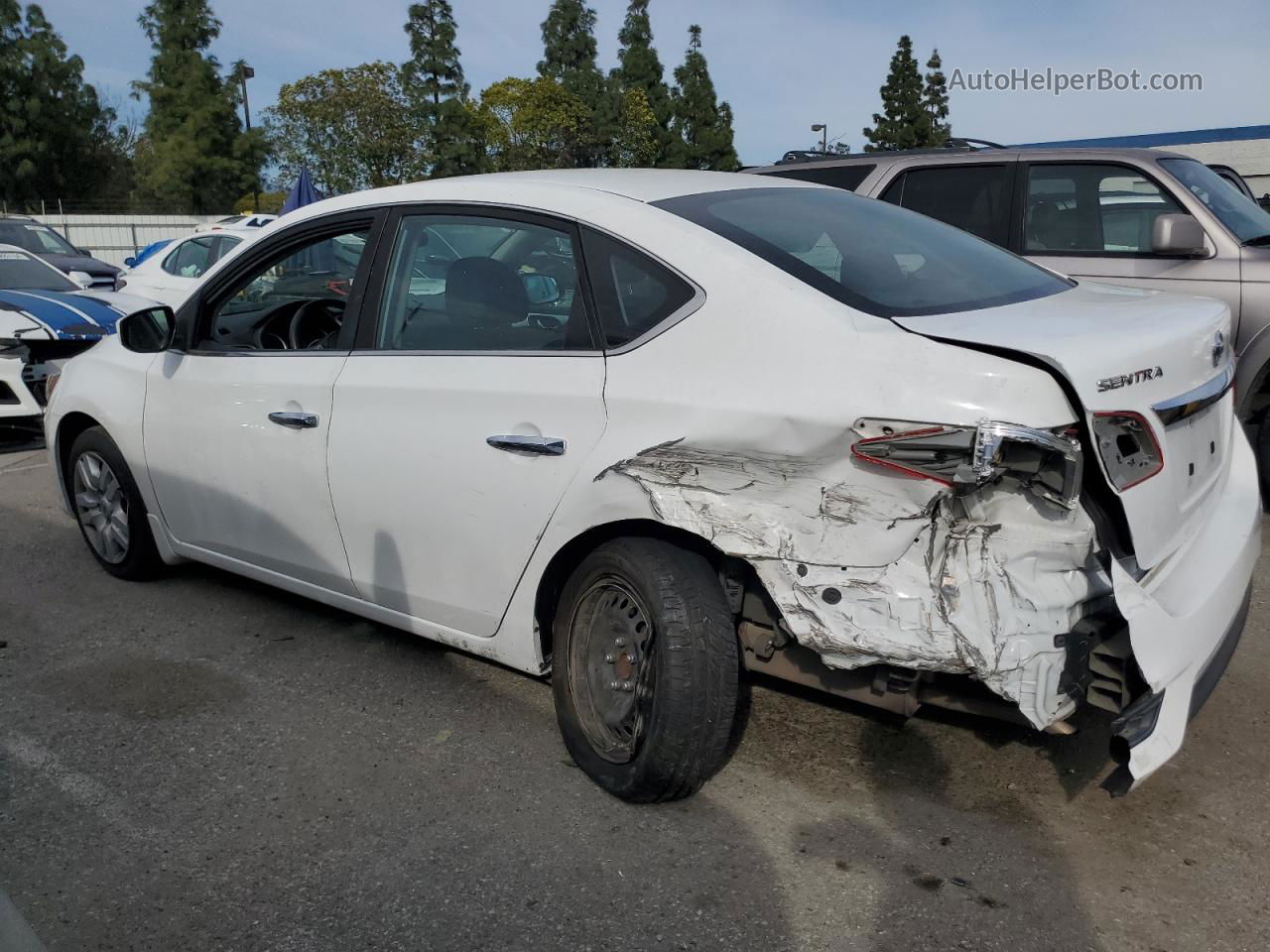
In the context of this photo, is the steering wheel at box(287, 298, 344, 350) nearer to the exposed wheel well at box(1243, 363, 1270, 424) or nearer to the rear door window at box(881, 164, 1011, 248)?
the rear door window at box(881, 164, 1011, 248)

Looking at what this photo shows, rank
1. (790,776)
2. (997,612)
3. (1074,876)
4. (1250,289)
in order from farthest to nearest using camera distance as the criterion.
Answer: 1. (1250,289)
2. (790,776)
3. (1074,876)
4. (997,612)

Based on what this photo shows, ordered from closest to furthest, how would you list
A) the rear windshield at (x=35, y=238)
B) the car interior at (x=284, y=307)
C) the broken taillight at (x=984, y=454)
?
the broken taillight at (x=984, y=454) < the car interior at (x=284, y=307) < the rear windshield at (x=35, y=238)

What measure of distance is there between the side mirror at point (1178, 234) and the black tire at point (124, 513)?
190 inches

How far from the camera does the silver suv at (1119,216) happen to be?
5.48m

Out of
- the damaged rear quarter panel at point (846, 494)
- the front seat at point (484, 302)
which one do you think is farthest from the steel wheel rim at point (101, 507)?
the damaged rear quarter panel at point (846, 494)

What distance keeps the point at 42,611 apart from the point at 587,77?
2373 inches

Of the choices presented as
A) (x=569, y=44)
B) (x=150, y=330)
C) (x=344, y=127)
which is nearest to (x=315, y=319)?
(x=150, y=330)

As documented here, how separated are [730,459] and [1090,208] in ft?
14.0

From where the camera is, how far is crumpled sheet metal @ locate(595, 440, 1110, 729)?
2.41 m

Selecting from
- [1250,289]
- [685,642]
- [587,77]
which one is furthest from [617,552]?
[587,77]

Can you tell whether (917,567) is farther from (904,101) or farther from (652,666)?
(904,101)

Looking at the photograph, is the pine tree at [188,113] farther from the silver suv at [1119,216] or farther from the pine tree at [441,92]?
the silver suv at [1119,216]

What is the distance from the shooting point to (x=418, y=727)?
351 cm

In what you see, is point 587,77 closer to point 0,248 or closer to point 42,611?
point 0,248
